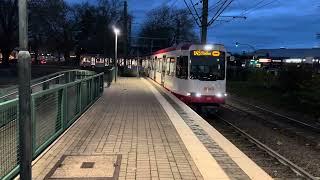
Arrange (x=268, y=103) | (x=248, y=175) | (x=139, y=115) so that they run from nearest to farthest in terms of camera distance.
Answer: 1. (x=248, y=175)
2. (x=139, y=115)
3. (x=268, y=103)

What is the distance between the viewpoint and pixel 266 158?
13.2 m

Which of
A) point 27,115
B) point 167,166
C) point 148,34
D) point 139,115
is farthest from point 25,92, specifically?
point 148,34

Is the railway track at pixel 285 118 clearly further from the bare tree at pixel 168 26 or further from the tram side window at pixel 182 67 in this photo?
the bare tree at pixel 168 26

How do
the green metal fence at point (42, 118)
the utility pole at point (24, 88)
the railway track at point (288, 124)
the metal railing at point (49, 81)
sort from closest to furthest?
the utility pole at point (24, 88)
the green metal fence at point (42, 118)
the metal railing at point (49, 81)
the railway track at point (288, 124)

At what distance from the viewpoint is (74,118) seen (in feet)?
48.4

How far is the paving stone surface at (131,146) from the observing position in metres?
8.30

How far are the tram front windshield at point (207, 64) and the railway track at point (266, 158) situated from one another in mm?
4898

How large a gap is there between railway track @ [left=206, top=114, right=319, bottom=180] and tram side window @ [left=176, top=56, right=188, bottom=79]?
5.44 meters

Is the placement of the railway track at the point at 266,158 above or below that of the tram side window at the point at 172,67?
below

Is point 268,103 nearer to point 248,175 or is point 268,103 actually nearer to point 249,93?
point 249,93

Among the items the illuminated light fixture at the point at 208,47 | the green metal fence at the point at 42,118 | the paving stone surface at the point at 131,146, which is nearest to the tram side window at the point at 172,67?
the illuminated light fixture at the point at 208,47

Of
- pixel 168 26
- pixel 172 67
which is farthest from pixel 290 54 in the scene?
pixel 172 67

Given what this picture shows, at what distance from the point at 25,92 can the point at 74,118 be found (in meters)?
9.51

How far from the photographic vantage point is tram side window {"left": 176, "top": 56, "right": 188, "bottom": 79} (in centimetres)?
2516
